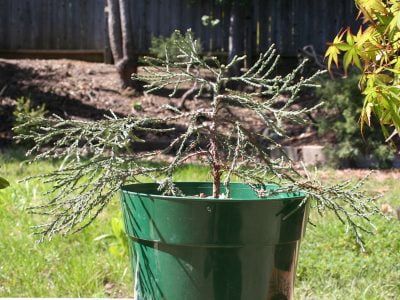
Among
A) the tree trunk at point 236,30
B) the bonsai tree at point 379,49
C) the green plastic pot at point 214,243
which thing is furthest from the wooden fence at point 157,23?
the green plastic pot at point 214,243

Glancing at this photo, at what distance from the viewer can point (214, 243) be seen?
2.12 meters

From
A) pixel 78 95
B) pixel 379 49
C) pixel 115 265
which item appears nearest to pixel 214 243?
pixel 379 49

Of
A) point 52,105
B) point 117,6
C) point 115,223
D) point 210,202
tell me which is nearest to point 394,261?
point 115,223

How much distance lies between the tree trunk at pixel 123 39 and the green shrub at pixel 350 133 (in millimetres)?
3597

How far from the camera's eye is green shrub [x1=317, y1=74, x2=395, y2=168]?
25.4ft

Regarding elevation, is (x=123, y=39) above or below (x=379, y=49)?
above

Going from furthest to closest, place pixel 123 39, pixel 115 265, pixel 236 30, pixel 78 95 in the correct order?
pixel 236 30, pixel 123 39, pixel 78 95, pixel 115 265

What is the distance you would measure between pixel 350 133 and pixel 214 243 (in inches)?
232

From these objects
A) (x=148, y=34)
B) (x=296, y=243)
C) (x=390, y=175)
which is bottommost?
(x=390, y=175)

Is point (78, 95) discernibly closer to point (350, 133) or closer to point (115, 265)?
point (350, 133)

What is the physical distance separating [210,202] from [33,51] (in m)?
11.4

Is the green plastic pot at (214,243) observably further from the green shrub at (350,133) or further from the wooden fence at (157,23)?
the wooden fence at (157,23)

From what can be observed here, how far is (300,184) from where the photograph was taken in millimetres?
2297

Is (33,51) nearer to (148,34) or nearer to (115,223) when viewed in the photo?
(148,34)
